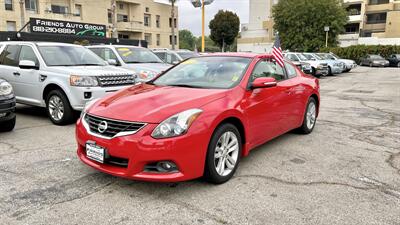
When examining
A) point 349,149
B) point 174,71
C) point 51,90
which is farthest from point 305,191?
point 51,90

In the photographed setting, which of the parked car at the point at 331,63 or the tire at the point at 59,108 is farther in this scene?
the parked car at the point at 331,63

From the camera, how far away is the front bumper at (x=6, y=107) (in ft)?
19.0

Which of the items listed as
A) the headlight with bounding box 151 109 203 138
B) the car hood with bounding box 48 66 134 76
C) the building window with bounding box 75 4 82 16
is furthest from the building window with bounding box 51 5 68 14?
the headlight with bounding box 151 109 203 138

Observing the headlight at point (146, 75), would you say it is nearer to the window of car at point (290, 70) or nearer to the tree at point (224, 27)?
the window of car at point (290, 70)

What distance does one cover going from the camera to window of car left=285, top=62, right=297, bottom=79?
574cm

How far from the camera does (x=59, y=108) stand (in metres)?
7.03

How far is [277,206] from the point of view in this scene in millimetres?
3436

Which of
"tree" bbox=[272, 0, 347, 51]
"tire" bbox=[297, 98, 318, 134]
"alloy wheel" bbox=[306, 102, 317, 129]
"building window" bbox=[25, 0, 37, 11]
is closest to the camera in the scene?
"tire" bbox=[297, 98, 318, 134]

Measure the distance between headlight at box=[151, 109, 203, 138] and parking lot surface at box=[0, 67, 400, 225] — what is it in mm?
700

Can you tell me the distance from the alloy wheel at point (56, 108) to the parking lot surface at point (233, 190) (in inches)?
46.6

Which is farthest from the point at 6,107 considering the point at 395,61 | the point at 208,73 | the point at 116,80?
the point at 395,61

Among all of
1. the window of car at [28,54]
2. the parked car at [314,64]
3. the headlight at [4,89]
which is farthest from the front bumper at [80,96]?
the parked car at [314,64]

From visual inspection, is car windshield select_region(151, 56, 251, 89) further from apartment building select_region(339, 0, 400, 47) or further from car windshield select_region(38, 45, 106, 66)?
apartment building select_region(339, 0, 400, 47)

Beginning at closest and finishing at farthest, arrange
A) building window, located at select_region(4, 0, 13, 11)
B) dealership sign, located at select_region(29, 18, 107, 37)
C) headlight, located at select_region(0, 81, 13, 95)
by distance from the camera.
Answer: headlight, located at select_region(0, 81, 13, 95), dealership sign, located at select_region(29, 18, 107, 37), building window, located at select_region(4, 0, 13, 11)
